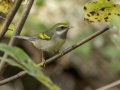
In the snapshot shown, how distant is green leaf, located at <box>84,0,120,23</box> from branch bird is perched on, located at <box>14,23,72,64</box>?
53.4 inches

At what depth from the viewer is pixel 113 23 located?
860mm

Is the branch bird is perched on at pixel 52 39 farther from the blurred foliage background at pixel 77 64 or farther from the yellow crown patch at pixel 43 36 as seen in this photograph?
the blurred foliage background at pixel 77 64

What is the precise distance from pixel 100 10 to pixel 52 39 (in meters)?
1.62

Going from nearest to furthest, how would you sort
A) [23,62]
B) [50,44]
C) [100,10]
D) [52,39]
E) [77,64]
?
[23,62] → [100,10] → [50,44] → [52,39] → [77,64]

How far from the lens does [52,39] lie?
278 centimetres

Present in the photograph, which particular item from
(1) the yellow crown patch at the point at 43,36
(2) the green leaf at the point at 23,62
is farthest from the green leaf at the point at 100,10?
(1) the yellow crown patch at the point at 43,36

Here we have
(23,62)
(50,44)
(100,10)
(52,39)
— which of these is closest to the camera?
(23,62)

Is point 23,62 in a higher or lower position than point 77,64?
higher

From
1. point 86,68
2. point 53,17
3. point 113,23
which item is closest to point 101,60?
point 86,68

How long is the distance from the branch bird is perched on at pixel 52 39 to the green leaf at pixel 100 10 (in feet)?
4.45

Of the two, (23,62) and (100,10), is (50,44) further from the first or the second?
(23,62)

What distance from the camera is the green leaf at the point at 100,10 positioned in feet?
3.62

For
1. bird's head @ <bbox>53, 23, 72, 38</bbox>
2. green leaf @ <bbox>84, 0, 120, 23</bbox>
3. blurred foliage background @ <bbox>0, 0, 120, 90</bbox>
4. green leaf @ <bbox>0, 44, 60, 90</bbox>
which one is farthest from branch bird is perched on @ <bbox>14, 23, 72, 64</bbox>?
blurred foliage background @ <bbox>0, 0, 120, 90</bbox>

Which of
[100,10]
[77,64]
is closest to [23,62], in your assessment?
[100,10]
